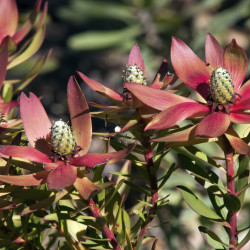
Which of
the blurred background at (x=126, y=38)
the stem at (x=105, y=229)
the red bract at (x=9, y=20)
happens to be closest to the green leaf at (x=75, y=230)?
the stem at (x=105, y=229)

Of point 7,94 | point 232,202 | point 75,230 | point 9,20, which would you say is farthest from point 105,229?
point 9,20

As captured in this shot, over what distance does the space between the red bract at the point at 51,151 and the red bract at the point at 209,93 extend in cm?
8

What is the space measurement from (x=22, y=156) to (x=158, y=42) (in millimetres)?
2263

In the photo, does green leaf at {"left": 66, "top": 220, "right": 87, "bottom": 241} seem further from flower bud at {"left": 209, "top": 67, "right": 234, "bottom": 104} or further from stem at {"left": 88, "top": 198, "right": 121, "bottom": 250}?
flower bud at {"left": 209, "top": 67, "right": 234, "bottom": 104}

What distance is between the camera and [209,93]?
2.13ft

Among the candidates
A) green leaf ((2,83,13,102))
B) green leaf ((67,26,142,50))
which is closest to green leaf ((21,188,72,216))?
green leaf ((2,83,13,102))

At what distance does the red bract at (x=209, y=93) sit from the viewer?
0.56 m

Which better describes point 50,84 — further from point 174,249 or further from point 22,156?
point 22,156

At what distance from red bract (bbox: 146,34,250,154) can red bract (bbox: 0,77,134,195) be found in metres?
0.08

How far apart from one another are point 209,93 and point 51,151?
0.78 feet

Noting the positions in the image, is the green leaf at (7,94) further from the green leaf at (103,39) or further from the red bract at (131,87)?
the green leaf at (103,39)

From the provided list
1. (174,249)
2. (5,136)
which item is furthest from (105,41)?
(5,136)

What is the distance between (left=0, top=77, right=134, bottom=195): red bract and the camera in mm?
562

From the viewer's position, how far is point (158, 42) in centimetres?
276
